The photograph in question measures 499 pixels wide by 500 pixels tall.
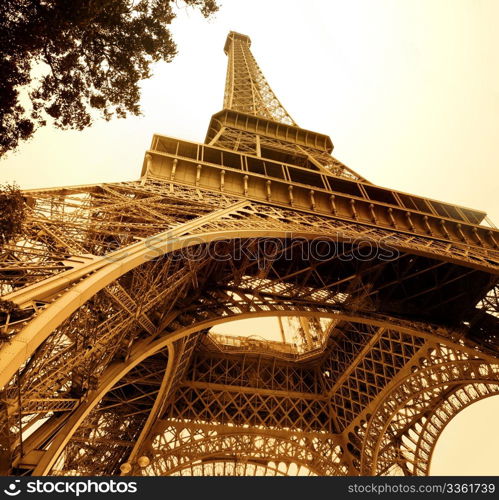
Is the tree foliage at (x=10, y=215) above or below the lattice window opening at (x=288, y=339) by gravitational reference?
below

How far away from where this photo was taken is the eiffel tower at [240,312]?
227 inches

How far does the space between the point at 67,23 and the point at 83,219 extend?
3.84 m

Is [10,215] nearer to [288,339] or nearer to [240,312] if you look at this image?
[240,312]

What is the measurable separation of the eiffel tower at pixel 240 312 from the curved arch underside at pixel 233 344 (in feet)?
0.20

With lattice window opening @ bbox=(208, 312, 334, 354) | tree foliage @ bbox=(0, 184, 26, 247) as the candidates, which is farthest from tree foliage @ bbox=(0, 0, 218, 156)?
lattice window opening @ bbox=(208, 312, 334, 354)

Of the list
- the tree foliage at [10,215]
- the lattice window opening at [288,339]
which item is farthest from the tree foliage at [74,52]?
the lattice window opening at [288,339]

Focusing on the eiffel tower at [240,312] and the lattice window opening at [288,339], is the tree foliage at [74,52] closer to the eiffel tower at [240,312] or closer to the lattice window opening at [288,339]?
the eiffel tower at [240,312]

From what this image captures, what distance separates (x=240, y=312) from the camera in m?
12.0

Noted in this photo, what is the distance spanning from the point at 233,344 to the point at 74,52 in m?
18.3

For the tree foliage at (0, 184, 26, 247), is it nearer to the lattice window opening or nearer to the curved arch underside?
the curved arch underside

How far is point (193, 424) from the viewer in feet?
58.9

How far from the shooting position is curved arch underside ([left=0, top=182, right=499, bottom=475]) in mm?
5695

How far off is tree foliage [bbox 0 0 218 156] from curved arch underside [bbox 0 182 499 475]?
1.82m

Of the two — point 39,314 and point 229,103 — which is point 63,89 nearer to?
point 39,314
